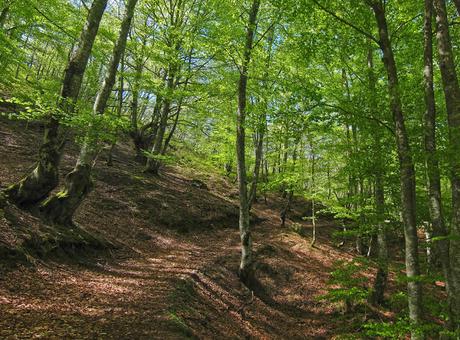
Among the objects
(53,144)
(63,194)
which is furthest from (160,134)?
(53,144)

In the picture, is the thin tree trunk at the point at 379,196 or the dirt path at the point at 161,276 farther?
the thin tree trunk at the point at 379,196

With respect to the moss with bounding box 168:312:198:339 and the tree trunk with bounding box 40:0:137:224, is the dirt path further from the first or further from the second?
the tree trunk with bounding box 40:0:137:224

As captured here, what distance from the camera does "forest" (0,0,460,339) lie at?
6180mm

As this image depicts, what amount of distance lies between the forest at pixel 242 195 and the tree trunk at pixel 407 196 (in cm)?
3

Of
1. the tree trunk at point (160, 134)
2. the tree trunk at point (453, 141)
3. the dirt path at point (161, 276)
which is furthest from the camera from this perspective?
the tree trunk at point (160, 134)

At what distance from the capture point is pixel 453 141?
→ 5.12m

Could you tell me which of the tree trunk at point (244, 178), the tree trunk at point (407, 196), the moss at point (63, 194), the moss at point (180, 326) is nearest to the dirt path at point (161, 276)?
the moss at point (180, 326)

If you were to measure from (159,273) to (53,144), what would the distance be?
4.47 meters

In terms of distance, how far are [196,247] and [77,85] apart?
7.84 meters

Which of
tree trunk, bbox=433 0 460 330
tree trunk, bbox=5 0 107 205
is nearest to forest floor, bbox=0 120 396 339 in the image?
tree trunk, bbox=5 0 107 205

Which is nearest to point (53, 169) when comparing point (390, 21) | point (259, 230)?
point (390, 21)

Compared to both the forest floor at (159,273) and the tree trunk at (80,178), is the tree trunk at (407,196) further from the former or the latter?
the tree trunk at (80,178)

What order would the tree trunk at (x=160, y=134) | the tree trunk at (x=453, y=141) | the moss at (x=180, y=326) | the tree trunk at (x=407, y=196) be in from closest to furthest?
the tree trunk at (x=453, y=141), the moss at (x=180, y=326), the tree trunk at (x=407, y=196), the tree trunk at (x=160, y=134)

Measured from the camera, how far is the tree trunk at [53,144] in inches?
316
